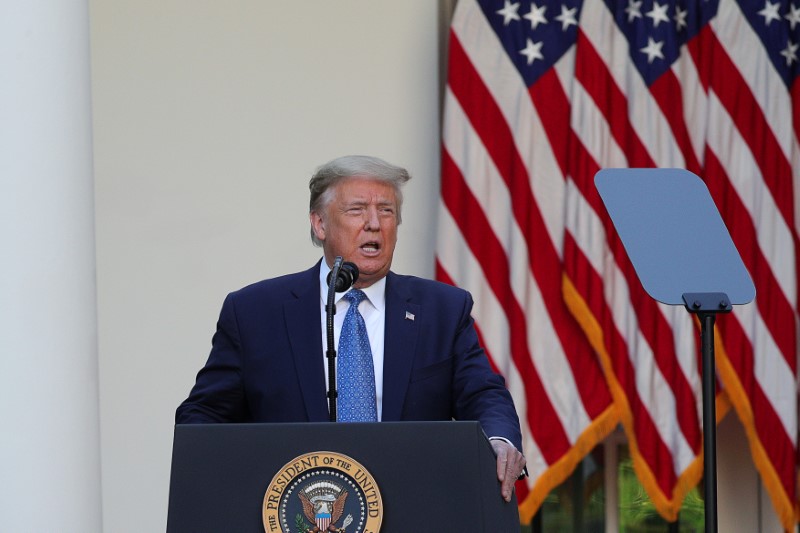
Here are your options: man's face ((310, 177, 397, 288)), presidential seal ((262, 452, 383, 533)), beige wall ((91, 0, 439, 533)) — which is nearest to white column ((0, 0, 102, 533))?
man's face ((310, 177, 397, 288))

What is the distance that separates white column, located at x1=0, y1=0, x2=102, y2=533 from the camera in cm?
358

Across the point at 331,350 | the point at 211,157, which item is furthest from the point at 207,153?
the point at 331,350

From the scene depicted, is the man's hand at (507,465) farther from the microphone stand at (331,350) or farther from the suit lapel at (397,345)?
the suit lapel at (397,345)

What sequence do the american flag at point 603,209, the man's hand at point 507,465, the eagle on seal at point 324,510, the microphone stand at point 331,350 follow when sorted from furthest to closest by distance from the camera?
1. the american flag at point 603,209
2. the microphone stand at point 331,350
3. the man's hand at point 507,465
4. the eagle on seal at point 324,510

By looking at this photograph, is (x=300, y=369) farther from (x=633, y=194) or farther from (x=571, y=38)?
(x=571, y=38)

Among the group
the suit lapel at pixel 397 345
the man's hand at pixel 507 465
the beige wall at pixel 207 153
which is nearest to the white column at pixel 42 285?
the suit lapel at pixel 397 345

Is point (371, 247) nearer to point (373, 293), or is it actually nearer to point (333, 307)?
point (373, 293)

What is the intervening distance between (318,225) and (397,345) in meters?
0.46

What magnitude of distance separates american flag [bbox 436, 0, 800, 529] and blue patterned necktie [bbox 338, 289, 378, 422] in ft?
9.90

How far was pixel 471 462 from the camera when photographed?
2732 millimetres

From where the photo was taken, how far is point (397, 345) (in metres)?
3.63

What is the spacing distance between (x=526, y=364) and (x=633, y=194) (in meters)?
3.47

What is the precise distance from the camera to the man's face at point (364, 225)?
3.72m

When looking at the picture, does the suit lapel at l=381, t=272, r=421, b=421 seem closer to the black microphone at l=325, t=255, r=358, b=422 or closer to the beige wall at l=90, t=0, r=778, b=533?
the black microphone at l=325, t=255, r=358, b=422
